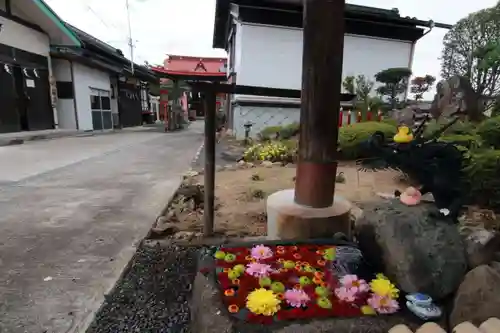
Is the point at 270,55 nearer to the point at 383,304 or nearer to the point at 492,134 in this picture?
the point at 492,134

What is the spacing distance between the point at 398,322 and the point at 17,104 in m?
13.8

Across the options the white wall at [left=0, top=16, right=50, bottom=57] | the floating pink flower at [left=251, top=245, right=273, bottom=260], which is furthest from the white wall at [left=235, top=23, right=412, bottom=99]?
the floating pink flower at [left=251, top=245, right=273, bottom=260]

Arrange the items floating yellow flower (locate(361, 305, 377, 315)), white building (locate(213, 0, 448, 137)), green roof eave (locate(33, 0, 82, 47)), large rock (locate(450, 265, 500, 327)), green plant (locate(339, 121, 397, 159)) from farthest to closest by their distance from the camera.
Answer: green roof eave (locate(33, 0, 82, 47)) < white building (locate(213, 0, 448, 137)) < green plant (locate(339, 121, 397, 159)) < floating yellow flower (locate(361, 305, 377, 315)) < large rock (locate(450, 265, 500, 327))

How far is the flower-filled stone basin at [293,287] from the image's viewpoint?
1285 mm

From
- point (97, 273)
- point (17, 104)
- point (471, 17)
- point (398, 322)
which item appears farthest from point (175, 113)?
point (398, 322)

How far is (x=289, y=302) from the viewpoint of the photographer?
135 centimetres

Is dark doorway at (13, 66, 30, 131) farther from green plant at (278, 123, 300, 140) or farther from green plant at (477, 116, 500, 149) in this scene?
green plant at (477, 116, 500, 149)

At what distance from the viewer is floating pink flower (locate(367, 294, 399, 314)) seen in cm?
128

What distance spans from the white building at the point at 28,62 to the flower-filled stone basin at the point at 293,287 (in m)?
12.3

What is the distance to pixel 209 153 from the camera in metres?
2.62

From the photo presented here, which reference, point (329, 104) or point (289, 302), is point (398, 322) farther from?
point (329, 104)

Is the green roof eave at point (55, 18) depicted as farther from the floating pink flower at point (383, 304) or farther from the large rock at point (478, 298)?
the large rock at point (478, 298)

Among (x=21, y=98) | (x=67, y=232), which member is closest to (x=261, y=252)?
(x=67, y=232)

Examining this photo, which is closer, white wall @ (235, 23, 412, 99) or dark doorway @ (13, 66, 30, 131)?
white wall @ (235, 23, 412, 99)
